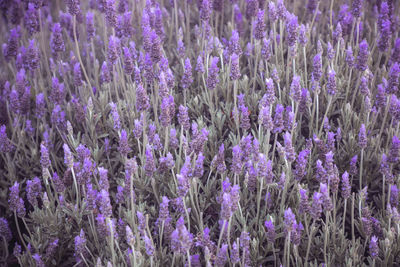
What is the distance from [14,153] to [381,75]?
8.19 feet

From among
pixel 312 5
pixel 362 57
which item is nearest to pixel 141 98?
pixel 362 57

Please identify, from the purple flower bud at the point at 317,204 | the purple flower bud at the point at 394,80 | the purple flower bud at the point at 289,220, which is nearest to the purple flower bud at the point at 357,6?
the purple flower bud at the point at 394,80

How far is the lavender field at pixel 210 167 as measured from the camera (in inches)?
72.3

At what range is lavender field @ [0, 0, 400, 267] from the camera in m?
1.84

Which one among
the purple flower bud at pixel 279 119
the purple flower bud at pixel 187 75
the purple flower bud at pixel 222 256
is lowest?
the purple flower bud at pixel 222 256

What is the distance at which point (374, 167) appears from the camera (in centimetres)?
244

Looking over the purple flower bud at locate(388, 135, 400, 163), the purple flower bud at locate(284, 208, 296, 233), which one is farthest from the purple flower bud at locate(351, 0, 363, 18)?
the purple flower bud at locate(284, 208, 296, 233)

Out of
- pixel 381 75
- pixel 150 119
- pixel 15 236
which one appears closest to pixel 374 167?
pixel 381 75

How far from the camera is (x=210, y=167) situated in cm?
211

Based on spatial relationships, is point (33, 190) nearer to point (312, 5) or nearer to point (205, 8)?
point (205, 8)

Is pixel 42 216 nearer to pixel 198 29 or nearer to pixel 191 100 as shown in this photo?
pixel 191 100

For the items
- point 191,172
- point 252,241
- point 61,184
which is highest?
point 191,172

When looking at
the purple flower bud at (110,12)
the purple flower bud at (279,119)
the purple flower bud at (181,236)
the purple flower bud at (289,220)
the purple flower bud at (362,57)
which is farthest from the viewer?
the purple flower bud at (110,12)

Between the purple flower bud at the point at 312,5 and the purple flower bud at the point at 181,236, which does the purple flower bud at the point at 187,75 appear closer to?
the purple flower bud at the point at 181,236
